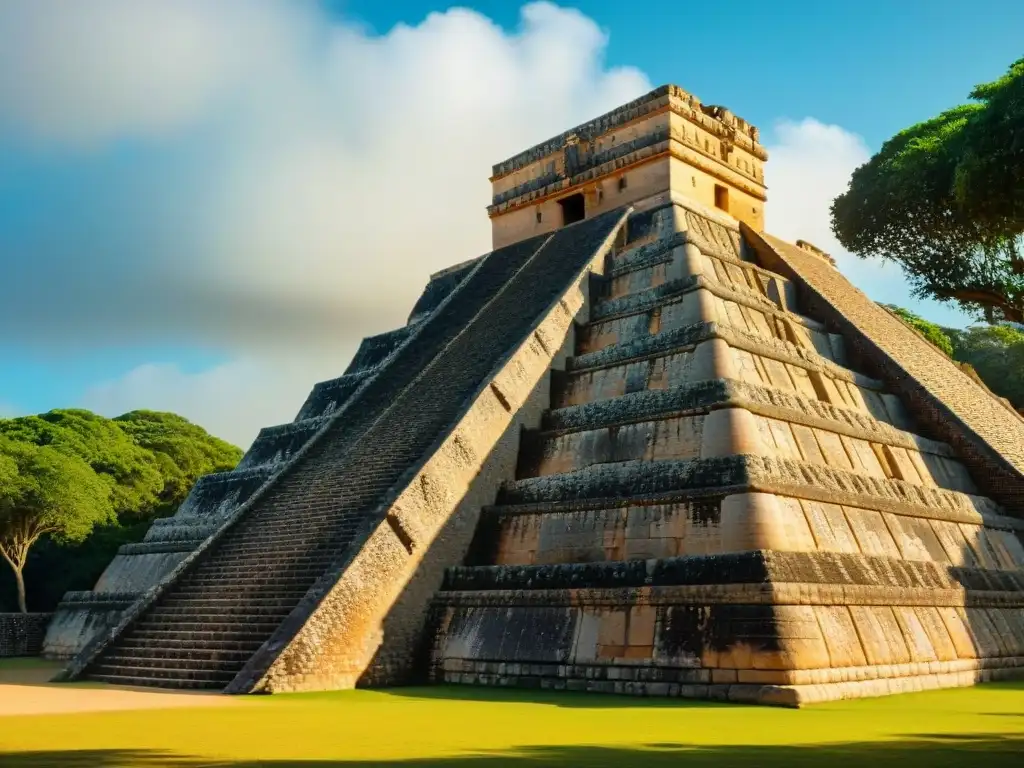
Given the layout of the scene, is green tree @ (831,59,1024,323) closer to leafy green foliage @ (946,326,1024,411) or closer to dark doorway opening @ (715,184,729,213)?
dark doorway opening @ (715,184,729,213)

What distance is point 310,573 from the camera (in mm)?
12648

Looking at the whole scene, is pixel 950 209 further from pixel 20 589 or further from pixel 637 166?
pixel 20 589

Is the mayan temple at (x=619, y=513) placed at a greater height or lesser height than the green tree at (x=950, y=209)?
lesser

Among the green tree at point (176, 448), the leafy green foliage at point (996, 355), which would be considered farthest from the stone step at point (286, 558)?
the leafy green foliage at point (996, 355)

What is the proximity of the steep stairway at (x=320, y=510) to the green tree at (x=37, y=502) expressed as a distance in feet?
42.5

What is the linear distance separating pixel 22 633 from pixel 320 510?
9.63m

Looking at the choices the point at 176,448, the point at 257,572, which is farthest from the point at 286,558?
the point at 176,448

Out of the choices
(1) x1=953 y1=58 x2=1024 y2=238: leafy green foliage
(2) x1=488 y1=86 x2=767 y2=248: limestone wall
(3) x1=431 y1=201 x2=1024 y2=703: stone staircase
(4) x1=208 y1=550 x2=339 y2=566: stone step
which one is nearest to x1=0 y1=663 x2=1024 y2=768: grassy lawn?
(3) x1=431 y1=201 x2=1024 y2=703: stone staircase

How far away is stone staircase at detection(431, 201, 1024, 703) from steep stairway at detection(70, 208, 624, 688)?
1487 mm

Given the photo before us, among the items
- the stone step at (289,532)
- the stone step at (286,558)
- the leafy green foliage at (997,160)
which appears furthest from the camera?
the leafy green foliage at (997,160)

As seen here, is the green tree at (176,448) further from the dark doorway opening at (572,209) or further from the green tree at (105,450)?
the dark doorway opening at (572,209)

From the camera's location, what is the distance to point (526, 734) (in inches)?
290

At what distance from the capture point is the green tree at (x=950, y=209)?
14.6 m

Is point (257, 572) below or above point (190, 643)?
above
